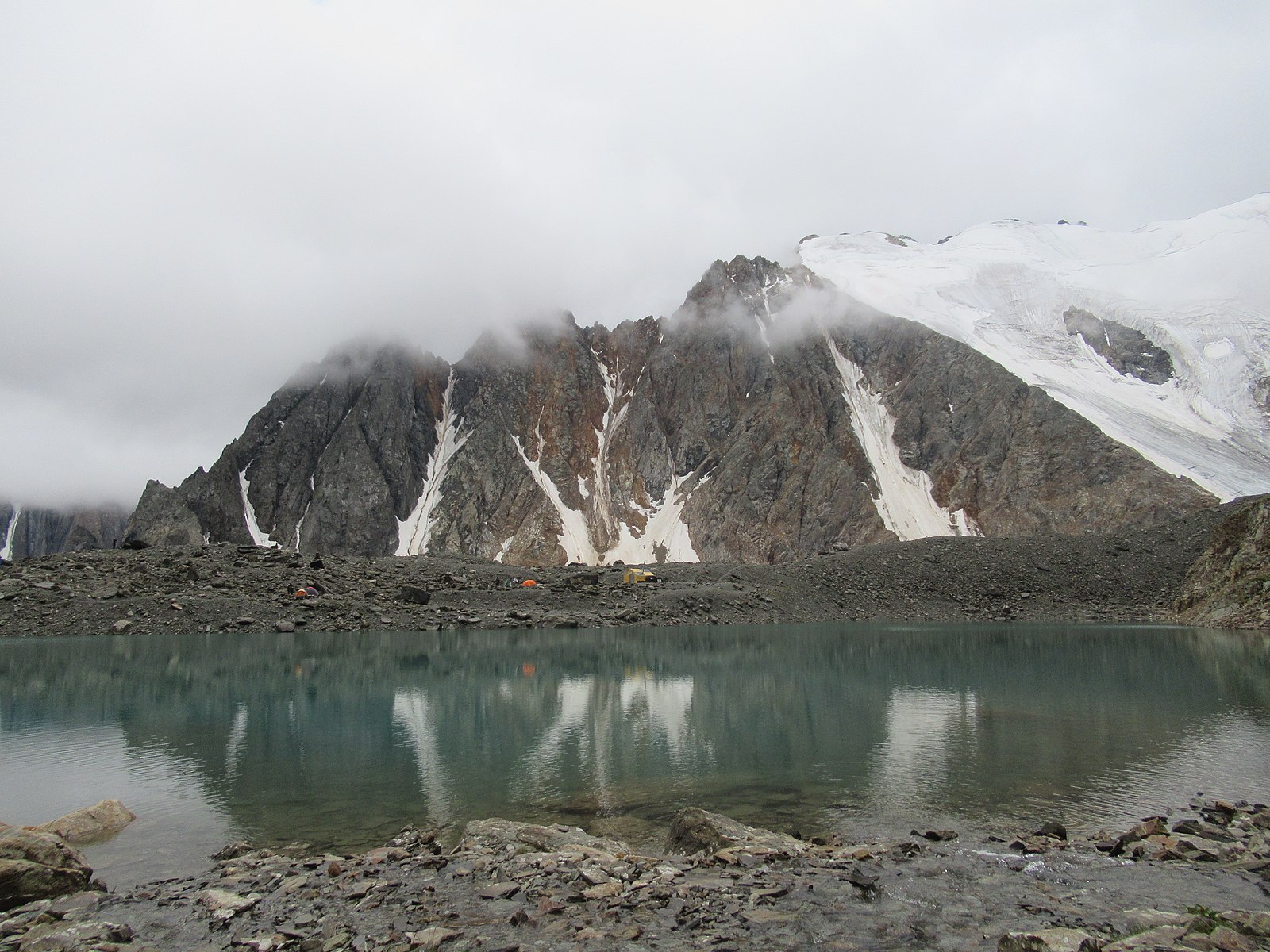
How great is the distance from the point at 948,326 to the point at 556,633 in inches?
4224

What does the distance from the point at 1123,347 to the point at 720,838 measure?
5473 inches

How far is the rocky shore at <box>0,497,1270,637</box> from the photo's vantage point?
183 ft

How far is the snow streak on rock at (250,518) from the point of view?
128375 millimetres

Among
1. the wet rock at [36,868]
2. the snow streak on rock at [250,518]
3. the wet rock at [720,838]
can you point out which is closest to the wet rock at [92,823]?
the wet rock at [36,868]

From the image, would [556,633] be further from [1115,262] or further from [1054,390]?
[1115,262]

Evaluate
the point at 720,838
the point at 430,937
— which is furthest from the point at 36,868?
the point at 720,838

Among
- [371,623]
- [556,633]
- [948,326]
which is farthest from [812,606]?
[948,326]

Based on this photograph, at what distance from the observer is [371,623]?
6009 cm

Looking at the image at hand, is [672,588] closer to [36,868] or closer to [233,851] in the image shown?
[233,851]

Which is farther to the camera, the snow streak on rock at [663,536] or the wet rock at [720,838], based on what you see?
the snow streak on rock at [663,536]

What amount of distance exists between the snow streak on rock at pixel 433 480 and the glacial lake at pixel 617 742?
90.7 meters

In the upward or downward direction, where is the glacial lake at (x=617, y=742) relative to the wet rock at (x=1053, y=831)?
downward

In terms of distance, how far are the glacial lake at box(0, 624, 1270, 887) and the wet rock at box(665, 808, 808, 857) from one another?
793mm

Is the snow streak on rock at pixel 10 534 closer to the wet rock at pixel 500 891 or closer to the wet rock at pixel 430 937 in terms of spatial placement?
the wet rock at pixel 500 891
